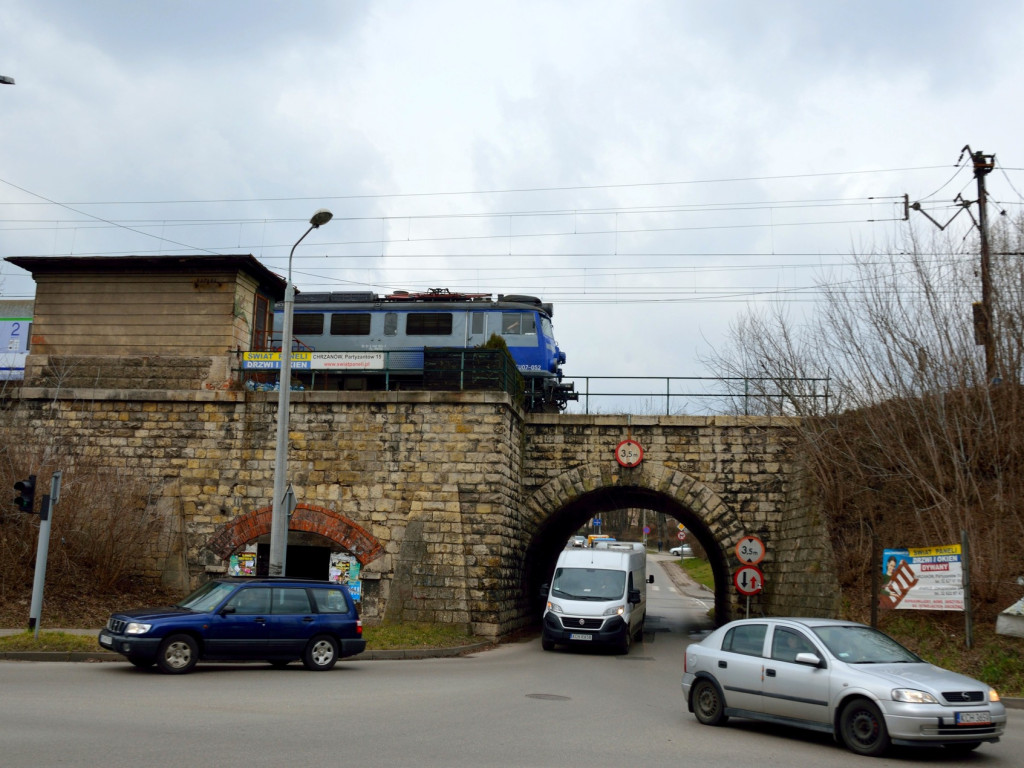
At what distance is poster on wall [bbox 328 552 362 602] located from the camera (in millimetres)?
20656

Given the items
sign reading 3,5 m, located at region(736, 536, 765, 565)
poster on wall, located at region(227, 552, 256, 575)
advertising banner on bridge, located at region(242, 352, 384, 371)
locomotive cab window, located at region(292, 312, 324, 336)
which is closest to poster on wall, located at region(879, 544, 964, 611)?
sign reading 3,5 m, located at region(736, 536, 765, 565)

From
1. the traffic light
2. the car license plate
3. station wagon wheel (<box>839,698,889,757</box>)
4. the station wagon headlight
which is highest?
the traffic light

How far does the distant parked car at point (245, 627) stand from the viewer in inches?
501

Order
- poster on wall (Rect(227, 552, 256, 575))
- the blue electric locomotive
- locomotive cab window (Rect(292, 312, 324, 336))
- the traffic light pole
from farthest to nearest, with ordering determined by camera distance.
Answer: locomotive cab window (Rect(292, 312, 324, 336)) → the blue electric locomotive → poster on wall (Rect(227, 552, 256, 575)) → the traffic light pole

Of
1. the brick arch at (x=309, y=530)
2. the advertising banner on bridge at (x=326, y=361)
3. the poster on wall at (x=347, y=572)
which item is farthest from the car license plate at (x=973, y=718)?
the advertising banner on bridge at (x=326, y=361)

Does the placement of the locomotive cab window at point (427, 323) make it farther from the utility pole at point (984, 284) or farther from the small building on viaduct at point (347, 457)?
the utility pole at point (984, 284)

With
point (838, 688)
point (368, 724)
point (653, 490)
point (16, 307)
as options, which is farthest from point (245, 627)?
point (16, 307)

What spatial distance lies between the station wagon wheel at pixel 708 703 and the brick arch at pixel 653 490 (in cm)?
1353

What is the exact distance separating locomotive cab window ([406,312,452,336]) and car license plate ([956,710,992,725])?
2088cm

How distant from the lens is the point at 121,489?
2139cm

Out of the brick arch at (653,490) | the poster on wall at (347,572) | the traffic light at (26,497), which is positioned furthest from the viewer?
the brick arch at (653,490)

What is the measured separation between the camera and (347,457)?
21438mm

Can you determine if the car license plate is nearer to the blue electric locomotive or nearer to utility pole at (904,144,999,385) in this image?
utility pole at (904,144,999,385)

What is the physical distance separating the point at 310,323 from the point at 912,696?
23079 mm
